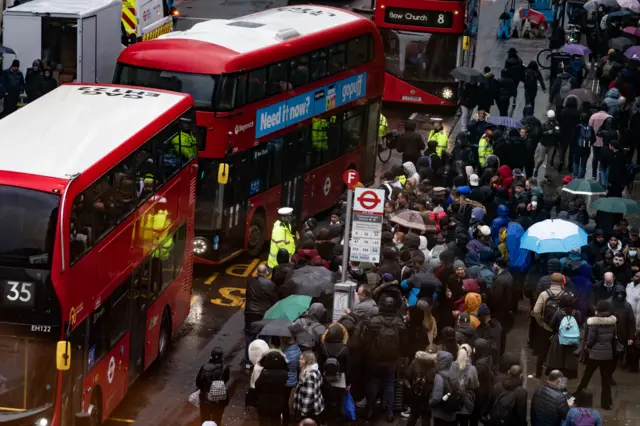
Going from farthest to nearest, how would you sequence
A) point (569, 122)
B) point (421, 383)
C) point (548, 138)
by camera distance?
point (569, 122) < point (548, 138) < point (421, 383)

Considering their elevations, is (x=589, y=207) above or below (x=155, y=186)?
below

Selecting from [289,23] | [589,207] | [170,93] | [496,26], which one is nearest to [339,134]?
[289,23]

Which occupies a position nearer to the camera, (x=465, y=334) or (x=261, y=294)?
(x=465, y=334)

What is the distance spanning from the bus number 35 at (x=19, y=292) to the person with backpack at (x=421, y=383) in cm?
476

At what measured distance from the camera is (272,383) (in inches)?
688

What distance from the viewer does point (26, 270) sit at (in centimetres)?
1585

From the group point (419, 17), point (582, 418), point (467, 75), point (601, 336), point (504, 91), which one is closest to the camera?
point (582, 418)

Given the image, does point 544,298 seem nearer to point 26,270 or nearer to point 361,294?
point 361,294

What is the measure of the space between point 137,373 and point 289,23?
9488 mm

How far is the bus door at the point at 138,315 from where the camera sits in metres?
19.2

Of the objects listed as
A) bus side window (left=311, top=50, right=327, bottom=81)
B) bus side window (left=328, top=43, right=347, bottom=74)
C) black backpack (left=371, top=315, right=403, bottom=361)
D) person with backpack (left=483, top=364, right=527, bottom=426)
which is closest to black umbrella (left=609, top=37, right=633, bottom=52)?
bus side window (left=328, top=43, right=347, bottom=74)

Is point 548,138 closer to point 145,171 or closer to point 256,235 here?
point 256,235

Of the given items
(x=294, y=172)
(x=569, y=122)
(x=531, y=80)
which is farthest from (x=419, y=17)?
(x=294, y=172)

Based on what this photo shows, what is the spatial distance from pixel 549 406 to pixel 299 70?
10735 millimetres
